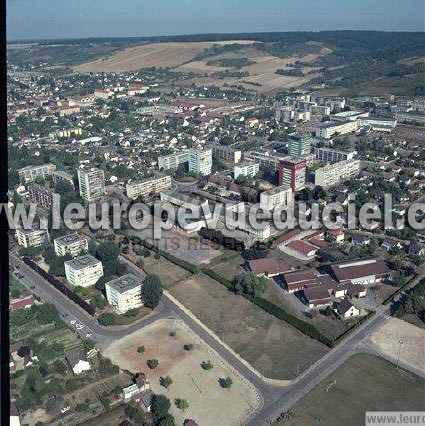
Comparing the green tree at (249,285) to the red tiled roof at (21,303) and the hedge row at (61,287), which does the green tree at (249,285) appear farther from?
the red tiled roof at (21,303)

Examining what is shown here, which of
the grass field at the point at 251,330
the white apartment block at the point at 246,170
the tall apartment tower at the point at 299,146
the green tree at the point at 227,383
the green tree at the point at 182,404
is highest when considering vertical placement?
the tall apartment tower at the point at 299,146

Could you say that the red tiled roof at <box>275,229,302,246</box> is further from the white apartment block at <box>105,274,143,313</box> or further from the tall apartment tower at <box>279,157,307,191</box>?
the white apartment block at <box>105,274,143,313</box>

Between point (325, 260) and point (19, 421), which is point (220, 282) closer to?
point (325, 260)

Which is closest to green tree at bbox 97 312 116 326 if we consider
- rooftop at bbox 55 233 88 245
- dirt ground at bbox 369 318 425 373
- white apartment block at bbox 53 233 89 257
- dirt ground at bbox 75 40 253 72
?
white apartment block at bbox 53 233 89 257

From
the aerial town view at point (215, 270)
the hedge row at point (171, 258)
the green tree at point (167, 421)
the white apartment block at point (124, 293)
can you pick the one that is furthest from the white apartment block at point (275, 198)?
the green tree at point (167, 421)

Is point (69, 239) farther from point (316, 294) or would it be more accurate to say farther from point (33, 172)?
point (33, 172)

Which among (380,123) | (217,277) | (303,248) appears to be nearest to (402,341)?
(303,248)
